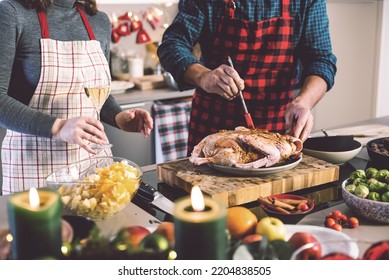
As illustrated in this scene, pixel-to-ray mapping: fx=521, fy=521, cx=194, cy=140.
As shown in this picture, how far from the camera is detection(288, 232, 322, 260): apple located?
2.27 feet

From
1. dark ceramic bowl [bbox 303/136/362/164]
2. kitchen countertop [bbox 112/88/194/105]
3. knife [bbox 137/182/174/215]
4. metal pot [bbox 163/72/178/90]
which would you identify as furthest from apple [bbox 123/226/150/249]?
metal pot [bbox 163/72/178/90]

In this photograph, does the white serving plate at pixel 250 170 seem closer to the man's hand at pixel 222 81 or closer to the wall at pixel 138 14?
the man's hand at pixel 222 81

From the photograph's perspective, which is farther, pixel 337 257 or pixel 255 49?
pixel 255 49

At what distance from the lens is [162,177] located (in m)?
1.38

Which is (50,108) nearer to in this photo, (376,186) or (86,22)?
(86,22)

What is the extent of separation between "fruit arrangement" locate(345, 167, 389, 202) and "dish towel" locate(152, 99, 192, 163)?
2106mm

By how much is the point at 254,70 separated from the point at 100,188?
1006 millimetres

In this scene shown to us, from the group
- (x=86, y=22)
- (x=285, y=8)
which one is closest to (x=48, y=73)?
(x=86, y=22)

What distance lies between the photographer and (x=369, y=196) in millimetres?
1108

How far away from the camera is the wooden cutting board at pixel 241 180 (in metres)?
1.21

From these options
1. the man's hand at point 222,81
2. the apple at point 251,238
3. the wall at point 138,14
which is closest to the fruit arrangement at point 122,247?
the apple at point 251,238

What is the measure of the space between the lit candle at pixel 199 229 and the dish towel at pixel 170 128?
2.61 metres

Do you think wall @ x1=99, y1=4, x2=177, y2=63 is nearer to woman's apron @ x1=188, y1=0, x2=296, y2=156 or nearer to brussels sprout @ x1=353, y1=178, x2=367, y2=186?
woman's apron @ x1=188, y1=0, x2=296, y2=156

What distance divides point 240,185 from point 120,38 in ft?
8.38
